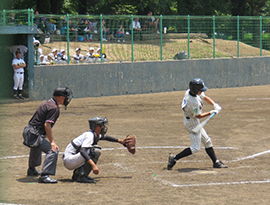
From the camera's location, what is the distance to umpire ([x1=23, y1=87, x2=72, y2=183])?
8219mm

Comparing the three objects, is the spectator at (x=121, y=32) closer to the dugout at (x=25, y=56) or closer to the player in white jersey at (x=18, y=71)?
the dugout at (x=25, y=56)

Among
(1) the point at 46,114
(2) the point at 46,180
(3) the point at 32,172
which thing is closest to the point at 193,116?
(1) the point at 46,114

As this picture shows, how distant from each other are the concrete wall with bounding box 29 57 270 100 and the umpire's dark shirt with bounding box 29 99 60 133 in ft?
42.6

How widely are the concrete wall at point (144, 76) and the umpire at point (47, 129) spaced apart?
1297cm

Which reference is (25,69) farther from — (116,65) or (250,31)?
(250,31)

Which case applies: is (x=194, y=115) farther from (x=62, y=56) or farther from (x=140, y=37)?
(x=140, y=37)

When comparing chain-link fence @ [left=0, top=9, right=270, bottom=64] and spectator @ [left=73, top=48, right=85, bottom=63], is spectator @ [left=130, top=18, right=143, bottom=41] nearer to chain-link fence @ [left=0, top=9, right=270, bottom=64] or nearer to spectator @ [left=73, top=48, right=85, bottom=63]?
chain-link fence @ [left=0, top=9, right=270, bottom=64]

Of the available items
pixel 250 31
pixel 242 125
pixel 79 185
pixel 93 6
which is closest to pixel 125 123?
pixel 242 125

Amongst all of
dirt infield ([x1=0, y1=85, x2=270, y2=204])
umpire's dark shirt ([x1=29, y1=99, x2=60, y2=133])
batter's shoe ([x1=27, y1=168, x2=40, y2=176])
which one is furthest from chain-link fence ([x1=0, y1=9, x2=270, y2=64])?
umpire's dark shirt ([x1=29, y1=99, x2=60, y2=133])

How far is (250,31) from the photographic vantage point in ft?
94.1

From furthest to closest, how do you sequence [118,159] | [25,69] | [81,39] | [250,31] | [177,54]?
[250,31] < [177,54] < [81,39] < [25,69] < [118,159]

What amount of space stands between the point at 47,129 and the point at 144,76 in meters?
16.3

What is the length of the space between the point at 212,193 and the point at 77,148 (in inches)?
89.8

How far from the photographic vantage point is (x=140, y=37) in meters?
24.2
